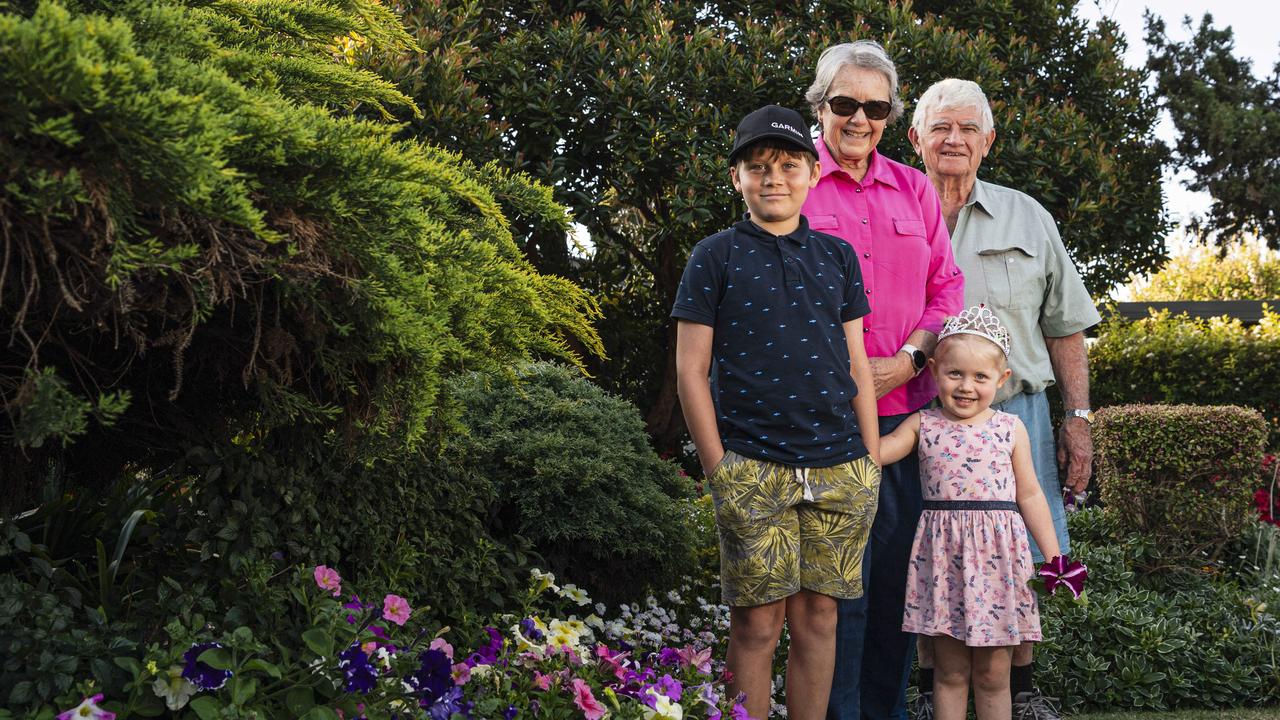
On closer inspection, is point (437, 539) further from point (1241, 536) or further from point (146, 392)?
point (1241, 536)

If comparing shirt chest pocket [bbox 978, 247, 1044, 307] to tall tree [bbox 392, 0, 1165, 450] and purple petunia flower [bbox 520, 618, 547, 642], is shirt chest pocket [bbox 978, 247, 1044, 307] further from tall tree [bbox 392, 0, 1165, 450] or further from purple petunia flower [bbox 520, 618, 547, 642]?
tall tree [bbox 392, 0, 1165, 450]

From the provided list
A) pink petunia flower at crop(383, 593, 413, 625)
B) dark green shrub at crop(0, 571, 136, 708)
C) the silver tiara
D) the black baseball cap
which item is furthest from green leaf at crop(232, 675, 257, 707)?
the silver tiara

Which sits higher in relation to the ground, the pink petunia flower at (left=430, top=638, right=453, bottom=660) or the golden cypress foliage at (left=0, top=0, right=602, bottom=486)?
the golden cypress foliage at (left=0, top=0, right=602, bottom=486)

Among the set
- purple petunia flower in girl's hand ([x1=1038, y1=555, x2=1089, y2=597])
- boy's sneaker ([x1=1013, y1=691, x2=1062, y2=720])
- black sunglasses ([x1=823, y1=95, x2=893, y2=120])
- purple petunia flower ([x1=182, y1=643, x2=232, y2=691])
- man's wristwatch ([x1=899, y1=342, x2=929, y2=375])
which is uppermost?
black sunglasses ([x1=823, y1=95, x2=893, y2=120])

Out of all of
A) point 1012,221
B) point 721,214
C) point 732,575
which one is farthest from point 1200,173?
point 732,575

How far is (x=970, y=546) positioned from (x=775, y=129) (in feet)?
4.73

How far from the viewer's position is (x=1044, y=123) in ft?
22.5

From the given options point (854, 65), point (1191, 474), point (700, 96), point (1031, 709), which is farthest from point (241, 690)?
point (1191, 474)

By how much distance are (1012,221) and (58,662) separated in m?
3.06

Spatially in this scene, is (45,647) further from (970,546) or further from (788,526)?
(970,546)

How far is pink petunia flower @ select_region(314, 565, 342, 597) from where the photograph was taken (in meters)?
2.44

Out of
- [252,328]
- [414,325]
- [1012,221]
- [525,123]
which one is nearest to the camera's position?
[414,325]

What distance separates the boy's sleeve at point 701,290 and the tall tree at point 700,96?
334 centimetres

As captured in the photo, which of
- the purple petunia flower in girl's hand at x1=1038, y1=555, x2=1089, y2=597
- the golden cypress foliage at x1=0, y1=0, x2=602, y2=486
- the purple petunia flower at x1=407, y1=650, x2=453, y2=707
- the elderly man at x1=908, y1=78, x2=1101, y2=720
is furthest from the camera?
the elderly man at x1=908, y1=78, x2=1101, y2=720
